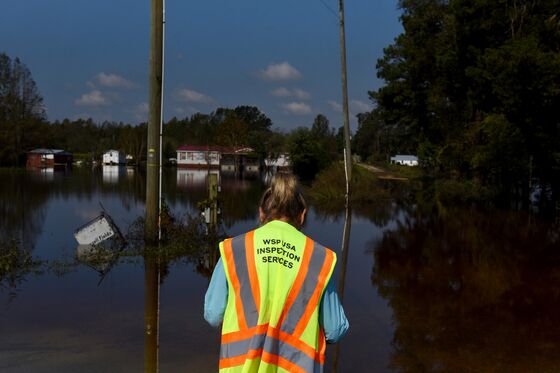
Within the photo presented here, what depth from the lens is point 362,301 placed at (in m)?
6.98

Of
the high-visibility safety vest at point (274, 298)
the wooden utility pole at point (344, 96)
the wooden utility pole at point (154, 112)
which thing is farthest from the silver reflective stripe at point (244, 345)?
the wooden utility pole at point (344, 96)

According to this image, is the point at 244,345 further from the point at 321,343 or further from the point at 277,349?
the point at 321,343

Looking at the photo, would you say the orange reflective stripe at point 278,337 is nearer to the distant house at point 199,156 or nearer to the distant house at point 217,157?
the distant house at point 217,157

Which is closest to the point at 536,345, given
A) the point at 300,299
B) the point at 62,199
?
the point at 300,299

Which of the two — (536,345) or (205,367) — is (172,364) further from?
(536,345)

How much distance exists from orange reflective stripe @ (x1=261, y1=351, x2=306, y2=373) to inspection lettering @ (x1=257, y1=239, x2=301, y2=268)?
0.38 metres

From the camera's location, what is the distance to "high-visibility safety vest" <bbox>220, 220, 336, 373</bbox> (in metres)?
2.12

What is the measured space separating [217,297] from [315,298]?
1.35ft

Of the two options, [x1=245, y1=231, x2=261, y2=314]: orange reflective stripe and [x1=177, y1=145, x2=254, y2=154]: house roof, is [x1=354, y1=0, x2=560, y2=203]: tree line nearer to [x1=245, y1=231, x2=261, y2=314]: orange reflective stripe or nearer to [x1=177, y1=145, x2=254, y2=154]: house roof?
[x1=245, y1=231, x2=261, y2=314]: orange reflective stripe

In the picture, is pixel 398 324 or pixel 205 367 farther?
pixel 398 324

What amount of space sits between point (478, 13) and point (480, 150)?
8.62 m

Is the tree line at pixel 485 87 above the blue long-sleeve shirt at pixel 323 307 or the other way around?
above

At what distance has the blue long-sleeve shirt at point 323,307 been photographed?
7.18ft

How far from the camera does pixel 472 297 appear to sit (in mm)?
7277
